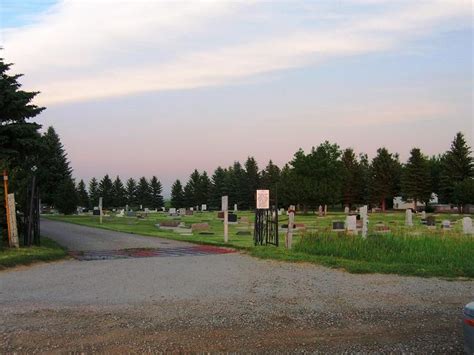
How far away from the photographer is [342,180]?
7806 centimetres

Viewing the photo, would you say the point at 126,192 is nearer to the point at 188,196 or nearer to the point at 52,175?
the point at 188,196

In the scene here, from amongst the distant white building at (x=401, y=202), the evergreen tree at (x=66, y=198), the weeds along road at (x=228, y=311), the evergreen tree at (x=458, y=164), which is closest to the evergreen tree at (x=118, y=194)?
the evergreen tree at (x=66, y=198)

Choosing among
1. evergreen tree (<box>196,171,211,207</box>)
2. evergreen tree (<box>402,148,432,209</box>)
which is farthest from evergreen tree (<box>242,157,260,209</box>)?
evergreen tree (<box>402,148,432,209</box>)

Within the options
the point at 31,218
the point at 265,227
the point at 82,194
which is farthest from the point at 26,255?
the point at 82,194

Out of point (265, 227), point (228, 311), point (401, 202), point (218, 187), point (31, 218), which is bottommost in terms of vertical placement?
point (228, 311)

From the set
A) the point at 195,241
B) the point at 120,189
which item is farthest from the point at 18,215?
the point at 120,189

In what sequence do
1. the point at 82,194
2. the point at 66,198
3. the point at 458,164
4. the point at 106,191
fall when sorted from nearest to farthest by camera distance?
the point at 66,198 → the point at 458,164 → the point at 82,194 → the point at 106,191

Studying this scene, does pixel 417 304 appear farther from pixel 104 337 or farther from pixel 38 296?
pixel 38 296

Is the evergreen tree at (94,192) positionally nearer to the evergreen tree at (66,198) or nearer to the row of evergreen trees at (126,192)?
Answer: the row of evergreen trees at (126,192)

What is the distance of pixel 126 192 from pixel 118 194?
2.93 m

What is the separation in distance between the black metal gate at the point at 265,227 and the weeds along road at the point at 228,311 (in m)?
6.41

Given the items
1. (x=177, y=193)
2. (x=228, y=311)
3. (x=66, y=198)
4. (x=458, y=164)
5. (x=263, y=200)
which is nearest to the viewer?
(x=228, y=311)

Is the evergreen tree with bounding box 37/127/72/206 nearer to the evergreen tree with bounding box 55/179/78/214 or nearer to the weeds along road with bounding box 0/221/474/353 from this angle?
the evergreen tree with bounding box 55/179/78/214

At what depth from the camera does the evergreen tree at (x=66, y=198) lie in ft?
186
